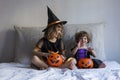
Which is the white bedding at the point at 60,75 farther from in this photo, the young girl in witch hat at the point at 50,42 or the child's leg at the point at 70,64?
the young girl in witch hat at the point at 50,42

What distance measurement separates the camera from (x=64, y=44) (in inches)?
91.7

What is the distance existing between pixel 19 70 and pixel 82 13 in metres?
1.00

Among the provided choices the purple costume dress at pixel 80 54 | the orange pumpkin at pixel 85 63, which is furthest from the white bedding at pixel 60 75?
the purple costume dress at pixel 80 54

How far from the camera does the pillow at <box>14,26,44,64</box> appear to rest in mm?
2336

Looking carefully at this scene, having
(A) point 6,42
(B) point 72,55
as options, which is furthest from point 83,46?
(A) point 6,42

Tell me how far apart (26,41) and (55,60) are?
505mm

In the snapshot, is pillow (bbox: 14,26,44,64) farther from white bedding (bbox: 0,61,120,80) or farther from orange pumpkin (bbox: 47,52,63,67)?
white bedding (bbox: 0,61,120,80)

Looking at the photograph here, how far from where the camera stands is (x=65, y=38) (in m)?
2.33

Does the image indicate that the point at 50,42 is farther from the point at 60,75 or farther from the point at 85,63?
the point at 60,75

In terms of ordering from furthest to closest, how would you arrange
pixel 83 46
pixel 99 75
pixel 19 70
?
pixel 83 46
pixel 19 70
pixel 99 75

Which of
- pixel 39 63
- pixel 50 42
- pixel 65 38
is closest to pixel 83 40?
pixel 65 38

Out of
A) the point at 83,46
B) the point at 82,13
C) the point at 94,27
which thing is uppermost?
the point at 82,13

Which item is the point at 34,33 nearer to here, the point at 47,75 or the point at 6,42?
the point at 6,42

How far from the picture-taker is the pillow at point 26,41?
234 centimetres
